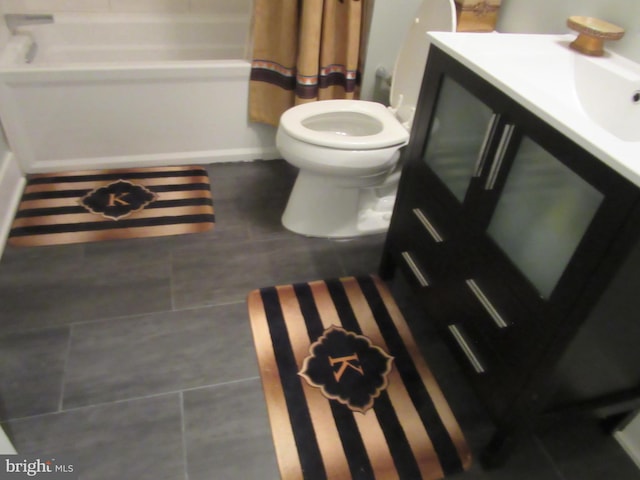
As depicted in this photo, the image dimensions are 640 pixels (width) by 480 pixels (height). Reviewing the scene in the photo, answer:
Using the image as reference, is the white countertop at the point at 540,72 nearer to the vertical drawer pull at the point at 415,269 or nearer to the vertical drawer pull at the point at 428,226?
the vertical drawer pull at the point at 428,226

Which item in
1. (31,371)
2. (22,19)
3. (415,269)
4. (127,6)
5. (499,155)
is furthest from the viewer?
(127,6)

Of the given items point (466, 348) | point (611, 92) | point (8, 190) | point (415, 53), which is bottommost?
point (8, 190)

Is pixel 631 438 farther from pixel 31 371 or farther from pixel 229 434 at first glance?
pixel 31 371

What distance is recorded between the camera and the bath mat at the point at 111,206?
6.20 ft

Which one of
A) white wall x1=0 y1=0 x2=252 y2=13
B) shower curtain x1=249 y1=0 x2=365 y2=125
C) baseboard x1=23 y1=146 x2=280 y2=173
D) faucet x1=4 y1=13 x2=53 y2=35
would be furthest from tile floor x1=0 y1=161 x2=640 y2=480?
white wall x1=0 y1=0 x2=252 y2=13

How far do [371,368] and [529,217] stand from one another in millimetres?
696

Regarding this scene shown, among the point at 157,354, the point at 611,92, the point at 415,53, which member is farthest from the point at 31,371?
the point at 611,92

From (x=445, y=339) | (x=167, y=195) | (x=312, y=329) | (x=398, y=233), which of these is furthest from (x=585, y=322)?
(x=167, y=195)

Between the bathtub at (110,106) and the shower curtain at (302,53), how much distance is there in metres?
0.09

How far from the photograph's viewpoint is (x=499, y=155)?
3.52ft

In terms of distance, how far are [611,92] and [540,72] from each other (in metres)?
0.18

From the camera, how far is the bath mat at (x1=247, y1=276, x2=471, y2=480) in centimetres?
126

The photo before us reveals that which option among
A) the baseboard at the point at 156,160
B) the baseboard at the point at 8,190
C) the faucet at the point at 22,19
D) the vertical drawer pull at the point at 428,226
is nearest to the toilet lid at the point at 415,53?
the vertical drawer pull at the point at 428,226

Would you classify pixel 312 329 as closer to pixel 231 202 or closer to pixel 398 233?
pixel 398 233
